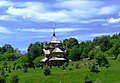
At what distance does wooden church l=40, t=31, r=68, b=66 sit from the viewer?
292 feet

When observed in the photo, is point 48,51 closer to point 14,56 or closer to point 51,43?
point 51,43

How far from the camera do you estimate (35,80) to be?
6206cm

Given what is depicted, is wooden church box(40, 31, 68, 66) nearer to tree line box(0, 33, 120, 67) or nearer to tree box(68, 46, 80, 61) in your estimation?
tree line box(0, 33, 120, 67)

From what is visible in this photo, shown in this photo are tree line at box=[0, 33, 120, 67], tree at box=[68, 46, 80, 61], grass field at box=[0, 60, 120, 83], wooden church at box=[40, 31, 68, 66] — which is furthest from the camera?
tree at box=[68, 46, 80, 61]

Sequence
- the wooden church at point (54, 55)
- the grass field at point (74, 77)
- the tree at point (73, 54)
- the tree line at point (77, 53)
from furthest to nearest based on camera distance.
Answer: the tree at point (73, 54) → the tree line at point (77, 53) → the wooden church at point (54, 55) → the grass field at point (74, 77)

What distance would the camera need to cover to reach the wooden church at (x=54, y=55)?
88.9 m

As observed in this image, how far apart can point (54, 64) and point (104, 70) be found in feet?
78.4

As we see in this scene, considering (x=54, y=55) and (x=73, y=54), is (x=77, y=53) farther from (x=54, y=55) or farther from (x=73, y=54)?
(x=54, y=55)

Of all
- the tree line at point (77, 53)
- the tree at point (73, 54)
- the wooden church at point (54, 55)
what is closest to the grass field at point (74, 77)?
the tree line at point (77, 53)

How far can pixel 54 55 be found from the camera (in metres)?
91.3

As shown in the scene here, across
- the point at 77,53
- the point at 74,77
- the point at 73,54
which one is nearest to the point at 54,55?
the point at 73,54

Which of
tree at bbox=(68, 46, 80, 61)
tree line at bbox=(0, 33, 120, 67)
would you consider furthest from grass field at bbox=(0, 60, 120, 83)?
tree at bbox=(68, 46, 80, 61)

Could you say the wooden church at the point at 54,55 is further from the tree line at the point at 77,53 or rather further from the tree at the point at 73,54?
the tree at the point at 73,54

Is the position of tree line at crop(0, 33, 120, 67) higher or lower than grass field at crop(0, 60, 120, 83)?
higher
